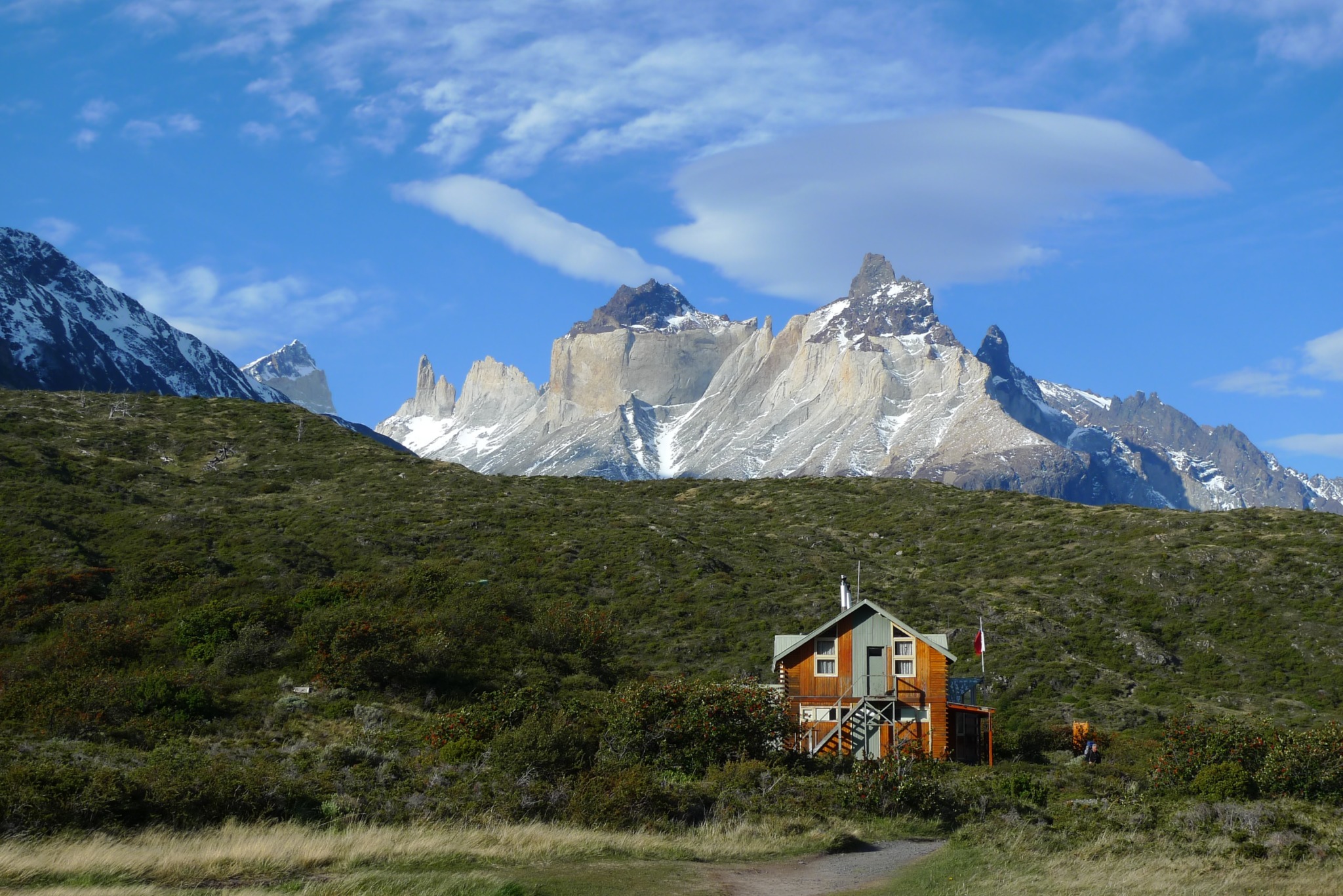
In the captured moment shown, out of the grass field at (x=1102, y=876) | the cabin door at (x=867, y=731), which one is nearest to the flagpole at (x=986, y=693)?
the cabin door at (x=867, y=731)

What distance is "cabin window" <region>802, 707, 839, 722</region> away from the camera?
34.9 meters

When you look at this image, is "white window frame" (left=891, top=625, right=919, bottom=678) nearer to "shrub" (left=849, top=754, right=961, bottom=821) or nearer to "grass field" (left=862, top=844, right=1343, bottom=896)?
"shrub" (left=849, top=754, right=961, bottom=821)

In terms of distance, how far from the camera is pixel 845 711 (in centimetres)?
3512

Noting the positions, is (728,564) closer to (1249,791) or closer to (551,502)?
(551,502)

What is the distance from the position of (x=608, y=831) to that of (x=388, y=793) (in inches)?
202

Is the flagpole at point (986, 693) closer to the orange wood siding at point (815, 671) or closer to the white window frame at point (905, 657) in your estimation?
the white window frame at point (905, 657)

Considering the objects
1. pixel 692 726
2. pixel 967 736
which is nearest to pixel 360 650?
pixel 692 726

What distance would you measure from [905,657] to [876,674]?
108cm

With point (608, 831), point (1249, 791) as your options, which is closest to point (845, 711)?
point (1249, 791)

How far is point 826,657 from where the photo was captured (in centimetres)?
3544

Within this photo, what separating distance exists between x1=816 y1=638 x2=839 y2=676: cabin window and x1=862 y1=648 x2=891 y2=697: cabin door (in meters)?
1.04

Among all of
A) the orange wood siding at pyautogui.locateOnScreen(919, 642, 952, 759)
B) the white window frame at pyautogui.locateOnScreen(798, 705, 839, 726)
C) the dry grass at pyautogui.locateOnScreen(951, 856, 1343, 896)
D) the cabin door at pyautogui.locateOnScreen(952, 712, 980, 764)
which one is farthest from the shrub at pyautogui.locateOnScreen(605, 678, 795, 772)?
the dry grass at pyautogui.locateOnScreen(951, 856, 1343, 896)

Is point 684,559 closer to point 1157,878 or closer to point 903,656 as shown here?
point 903,656

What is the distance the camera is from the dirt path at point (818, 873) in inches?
642
